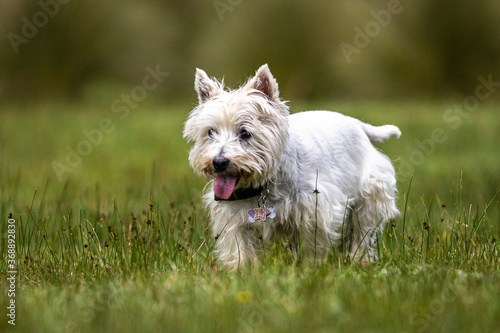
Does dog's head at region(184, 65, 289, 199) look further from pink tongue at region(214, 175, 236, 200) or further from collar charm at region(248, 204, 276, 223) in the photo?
collar charm at region(248, 204, 276, 223)

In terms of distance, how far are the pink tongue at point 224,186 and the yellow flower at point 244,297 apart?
1070 millimetres

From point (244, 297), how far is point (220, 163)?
45.0 inches

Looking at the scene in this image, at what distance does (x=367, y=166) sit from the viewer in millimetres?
6055

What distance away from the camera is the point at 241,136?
4910 mm

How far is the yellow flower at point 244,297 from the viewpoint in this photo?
379 centimetres

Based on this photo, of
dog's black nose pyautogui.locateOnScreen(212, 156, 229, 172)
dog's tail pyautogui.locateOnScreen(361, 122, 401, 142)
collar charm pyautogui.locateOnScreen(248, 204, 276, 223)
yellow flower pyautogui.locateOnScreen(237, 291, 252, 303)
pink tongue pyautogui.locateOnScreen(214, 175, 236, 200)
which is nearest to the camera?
yellow flower pyautogui.locateOnScreen(237, 291, 252, 303)

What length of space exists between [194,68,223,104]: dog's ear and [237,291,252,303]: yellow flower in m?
1.82

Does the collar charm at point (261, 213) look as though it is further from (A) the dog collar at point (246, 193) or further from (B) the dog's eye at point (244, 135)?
(B) the dog's eye at point (244, 135)

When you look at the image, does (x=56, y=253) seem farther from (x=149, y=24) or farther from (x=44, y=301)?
(x=149, y=24)

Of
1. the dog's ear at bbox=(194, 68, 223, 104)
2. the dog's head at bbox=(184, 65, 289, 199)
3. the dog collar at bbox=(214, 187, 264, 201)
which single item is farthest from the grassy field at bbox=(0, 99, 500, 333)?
the dog's ear at bbox=(194, 68, 223, 104)

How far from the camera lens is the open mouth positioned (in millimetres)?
4801

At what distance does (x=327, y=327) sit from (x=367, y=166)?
2.91 metres

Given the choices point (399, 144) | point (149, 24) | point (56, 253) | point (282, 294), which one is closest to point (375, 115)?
point (399, 144)

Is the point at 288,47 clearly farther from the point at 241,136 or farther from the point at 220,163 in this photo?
the point at 220,163
